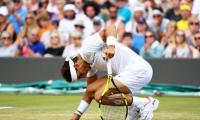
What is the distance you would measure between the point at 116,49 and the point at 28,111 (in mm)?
3998

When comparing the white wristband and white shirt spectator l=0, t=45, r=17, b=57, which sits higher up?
the white wristband

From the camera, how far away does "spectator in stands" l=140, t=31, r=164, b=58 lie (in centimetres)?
1722

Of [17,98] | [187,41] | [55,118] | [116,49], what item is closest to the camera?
[116,49]

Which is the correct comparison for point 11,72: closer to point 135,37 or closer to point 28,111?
point 135,37

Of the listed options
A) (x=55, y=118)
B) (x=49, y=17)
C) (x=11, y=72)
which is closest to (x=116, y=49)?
(x=55, y=118)

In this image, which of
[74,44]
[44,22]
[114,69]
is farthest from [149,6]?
[114,69]

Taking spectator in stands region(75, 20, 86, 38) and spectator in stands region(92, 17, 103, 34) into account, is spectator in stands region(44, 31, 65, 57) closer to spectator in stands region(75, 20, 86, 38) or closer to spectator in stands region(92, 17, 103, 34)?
spectator in stands region(75, 20, 86, 38)

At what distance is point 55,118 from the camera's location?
10688mm

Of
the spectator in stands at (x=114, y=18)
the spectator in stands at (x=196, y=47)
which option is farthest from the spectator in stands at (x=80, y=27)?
the spectator in stands at (x=196, y=47)

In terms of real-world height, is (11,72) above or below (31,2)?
below

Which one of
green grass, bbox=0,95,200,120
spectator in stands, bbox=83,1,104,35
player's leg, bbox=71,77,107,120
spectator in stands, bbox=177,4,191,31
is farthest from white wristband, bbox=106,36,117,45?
spectator in stands, bbox=83,1,104,35

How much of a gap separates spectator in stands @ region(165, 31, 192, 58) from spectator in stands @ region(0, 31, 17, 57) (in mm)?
4644

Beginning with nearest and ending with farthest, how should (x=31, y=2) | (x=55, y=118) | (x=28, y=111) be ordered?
(x=55, y=118), (x=28, y=111), (x=31, y=2)

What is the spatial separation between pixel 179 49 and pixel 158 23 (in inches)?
47.2
